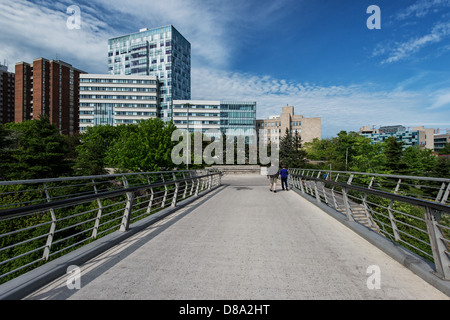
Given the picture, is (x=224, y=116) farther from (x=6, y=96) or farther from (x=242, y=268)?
(x=6, y=96)

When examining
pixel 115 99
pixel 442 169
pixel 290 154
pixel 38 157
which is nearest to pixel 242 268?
pixel 38 157

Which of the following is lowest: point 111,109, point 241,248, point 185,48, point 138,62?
point 241,248

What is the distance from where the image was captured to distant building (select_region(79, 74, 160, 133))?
97875 mm

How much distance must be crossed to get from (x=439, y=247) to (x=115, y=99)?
10752cm

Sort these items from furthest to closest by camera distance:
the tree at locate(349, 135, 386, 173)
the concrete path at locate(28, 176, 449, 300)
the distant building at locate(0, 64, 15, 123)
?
the distant building at locate(0, 64, 15, 123) → the tree at locate(349, 135, 386, 173) → the concrete path at locate(28, 176, 449, 300)

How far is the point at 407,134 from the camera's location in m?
161

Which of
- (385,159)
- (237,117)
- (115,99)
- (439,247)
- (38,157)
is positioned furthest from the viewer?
(237,117)

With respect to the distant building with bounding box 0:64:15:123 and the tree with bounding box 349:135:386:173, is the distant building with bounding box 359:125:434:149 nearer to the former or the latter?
the tree with bounding box 349:135:386:173

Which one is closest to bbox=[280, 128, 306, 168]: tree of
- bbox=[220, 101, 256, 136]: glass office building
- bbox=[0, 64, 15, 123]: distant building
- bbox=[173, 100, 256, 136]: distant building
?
bbox=[220, 101, 256, 136]: glass office building

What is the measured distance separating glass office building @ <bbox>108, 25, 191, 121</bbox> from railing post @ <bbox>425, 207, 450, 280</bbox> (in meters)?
107
